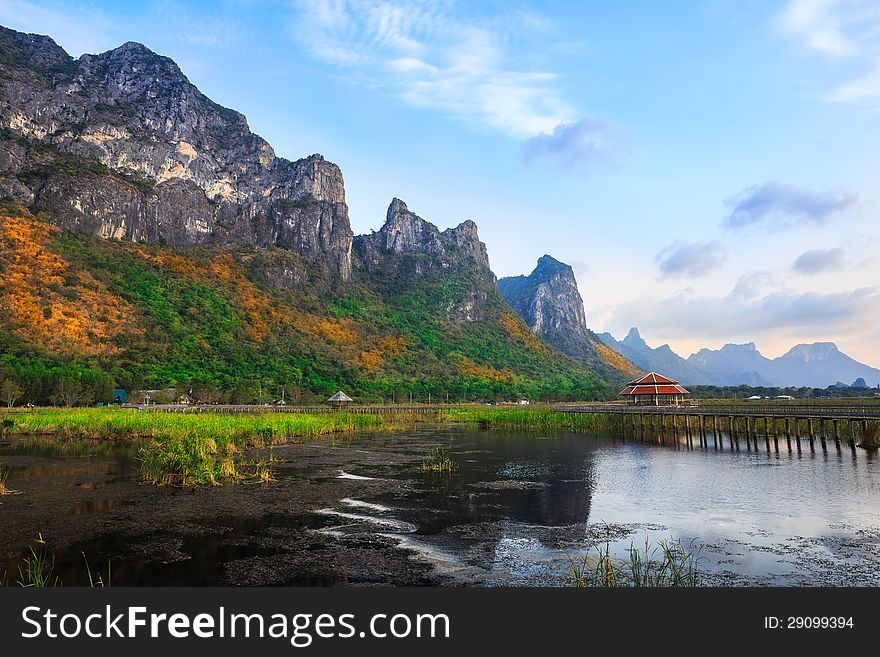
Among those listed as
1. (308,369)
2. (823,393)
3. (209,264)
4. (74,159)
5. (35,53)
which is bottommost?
(823,393)

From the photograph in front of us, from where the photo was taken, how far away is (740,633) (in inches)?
250

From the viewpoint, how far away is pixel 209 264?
128000 mm

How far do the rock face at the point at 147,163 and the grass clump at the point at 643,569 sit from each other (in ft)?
418

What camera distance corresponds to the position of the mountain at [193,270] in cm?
8338

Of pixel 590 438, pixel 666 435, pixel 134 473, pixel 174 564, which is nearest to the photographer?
pixel 174 564

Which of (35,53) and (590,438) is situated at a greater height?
(35,53)

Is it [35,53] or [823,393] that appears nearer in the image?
[823,393]

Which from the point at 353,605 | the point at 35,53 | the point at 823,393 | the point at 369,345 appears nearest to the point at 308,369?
the point at 369,345

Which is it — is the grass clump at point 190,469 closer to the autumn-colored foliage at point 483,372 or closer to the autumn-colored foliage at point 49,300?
the autumn-colored foliage at point 49,300

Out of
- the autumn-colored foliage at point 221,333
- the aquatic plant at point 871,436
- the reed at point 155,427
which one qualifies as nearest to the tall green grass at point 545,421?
the reed at point 155,427

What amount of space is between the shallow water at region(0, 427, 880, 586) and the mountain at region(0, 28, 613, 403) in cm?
5263

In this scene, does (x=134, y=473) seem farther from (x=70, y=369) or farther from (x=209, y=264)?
(x=209, y=264)

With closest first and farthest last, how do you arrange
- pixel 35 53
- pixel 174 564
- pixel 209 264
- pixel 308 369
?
1. pixel 174 564
2. pixel 308 369
3. pixel 209 264
4. pixel 35 53

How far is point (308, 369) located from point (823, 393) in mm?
109892
